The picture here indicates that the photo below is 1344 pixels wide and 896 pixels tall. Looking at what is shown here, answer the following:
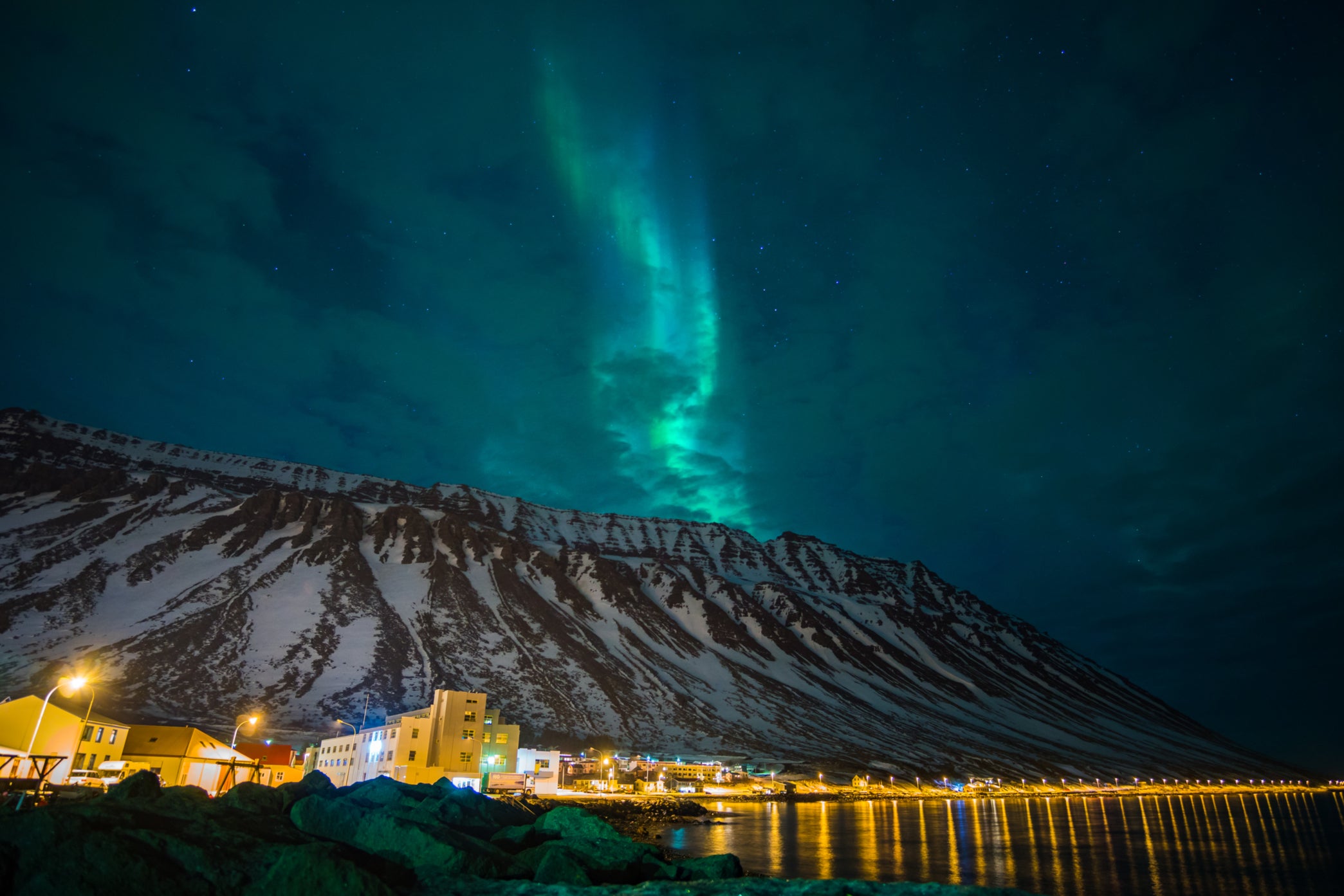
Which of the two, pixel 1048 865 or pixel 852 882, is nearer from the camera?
pixel 852 882

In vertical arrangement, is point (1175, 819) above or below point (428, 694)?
below

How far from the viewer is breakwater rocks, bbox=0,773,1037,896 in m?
19.7

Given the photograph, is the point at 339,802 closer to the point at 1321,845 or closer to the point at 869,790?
the point at 1321,845

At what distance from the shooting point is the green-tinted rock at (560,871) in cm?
2819

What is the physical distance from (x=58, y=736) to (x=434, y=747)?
4258cm

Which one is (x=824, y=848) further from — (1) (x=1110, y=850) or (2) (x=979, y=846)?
(1) (x=1110, y=850)

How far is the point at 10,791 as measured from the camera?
35.1 metres

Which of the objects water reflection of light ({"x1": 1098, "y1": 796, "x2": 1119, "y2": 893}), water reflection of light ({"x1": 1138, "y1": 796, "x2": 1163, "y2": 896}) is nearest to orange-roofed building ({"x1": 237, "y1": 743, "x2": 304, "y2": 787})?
water reflection of light ({"x1": 1098, "y1": 796, "x2": 1119, "y2": 893})

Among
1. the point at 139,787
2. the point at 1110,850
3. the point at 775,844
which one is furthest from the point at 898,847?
the point at 139,787

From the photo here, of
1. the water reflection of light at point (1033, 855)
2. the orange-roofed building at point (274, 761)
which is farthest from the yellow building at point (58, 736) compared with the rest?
the water reflection of light at point (1033, 855)

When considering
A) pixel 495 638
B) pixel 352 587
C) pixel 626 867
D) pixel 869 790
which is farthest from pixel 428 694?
pixel 626 867

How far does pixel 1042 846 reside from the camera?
219 ft

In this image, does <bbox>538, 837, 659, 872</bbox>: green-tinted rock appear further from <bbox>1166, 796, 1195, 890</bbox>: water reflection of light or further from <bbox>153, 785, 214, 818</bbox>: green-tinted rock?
<bbox>1166, 796, 1195, 890</bbox>: water reflection of light

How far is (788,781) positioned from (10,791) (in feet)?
405
